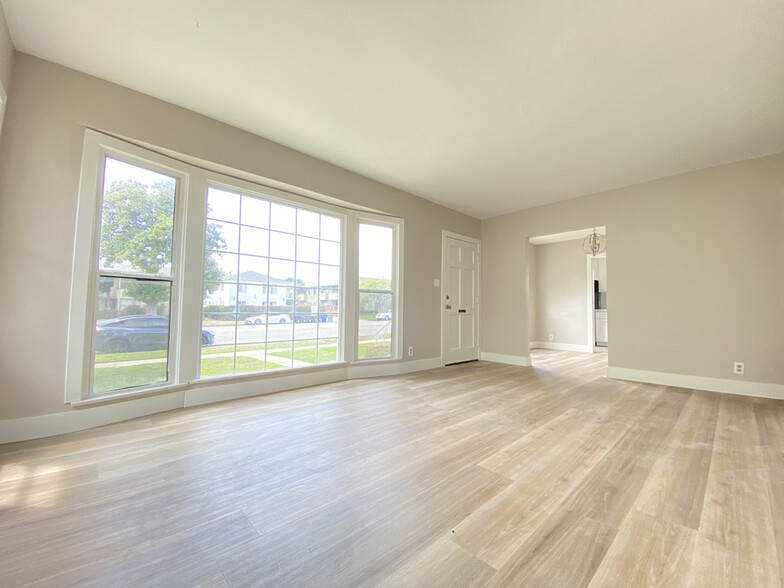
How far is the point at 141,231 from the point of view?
245cm

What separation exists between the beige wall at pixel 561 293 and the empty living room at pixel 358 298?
265cm

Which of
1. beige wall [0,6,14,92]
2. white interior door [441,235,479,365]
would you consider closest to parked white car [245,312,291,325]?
beige wall [0,6,14,92]

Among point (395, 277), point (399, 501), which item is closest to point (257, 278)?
point (395, 277)

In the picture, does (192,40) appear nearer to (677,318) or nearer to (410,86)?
(410,86)

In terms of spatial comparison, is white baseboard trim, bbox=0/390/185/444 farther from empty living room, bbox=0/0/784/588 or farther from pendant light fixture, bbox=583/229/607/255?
pendant light fixture, bbox=583/229/607/255

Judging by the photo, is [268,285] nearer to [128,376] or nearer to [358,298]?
[358,298]

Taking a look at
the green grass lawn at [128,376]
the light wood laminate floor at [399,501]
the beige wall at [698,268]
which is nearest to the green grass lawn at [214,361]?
the green grass lawn at [128,376]

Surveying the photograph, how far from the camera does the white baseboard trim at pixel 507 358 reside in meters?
4.86

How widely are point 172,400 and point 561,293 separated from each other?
23.6 ft

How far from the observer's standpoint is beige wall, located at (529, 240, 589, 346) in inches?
253

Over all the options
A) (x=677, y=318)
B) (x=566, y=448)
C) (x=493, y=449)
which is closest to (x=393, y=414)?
(x=493, y=449)

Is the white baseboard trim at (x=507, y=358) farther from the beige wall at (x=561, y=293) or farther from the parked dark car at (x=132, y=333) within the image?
the parked dark car at (x=132, y=333)

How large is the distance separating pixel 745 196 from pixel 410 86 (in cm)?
388

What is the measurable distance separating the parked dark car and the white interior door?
11.8 feet
